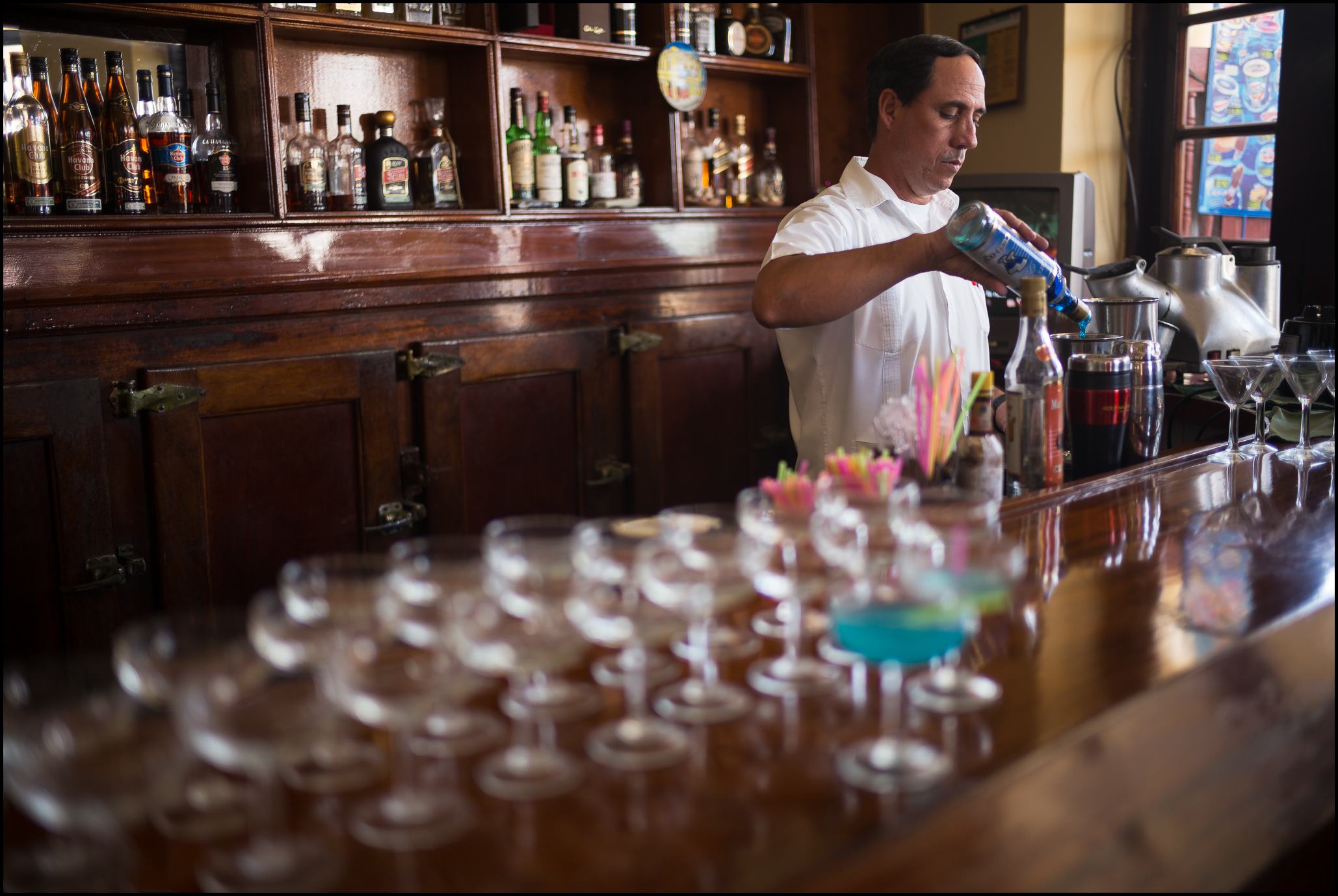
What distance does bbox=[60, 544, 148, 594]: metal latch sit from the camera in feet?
7.70

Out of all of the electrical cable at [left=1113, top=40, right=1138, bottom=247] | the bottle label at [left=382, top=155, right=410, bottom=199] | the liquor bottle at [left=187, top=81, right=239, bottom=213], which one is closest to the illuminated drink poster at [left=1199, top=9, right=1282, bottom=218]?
the electrical cable at [left=1113, top=40, right=1138, bottom=247]

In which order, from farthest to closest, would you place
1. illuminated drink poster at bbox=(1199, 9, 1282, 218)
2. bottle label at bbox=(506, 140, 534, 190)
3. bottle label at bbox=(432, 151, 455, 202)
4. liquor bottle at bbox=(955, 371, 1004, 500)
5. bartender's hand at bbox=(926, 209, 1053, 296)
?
illuminated drink poster at bbox=(1199, 9, 1282, 218), bottle label at bbox=(506, 140, 534, 190), bottle label at bbox=(432, 151, 455, 202), bartender's hand at bbox=(926, 209, 1053, 296), liquor bottle at bbox=(955, 371, 1004, 500)

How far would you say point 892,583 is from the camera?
3.32 feet

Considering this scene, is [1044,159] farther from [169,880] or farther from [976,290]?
[169,880]

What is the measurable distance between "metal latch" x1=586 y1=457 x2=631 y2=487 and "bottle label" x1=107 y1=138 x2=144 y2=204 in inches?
51.9

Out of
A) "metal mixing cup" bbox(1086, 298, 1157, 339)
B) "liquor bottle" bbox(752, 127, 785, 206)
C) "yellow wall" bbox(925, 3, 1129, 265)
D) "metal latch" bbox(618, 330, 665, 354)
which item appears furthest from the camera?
"liquor bottle" bbox(752, 127, 785, 206)

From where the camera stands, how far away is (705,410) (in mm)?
3465

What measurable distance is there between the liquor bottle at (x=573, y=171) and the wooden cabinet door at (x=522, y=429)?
382 mm

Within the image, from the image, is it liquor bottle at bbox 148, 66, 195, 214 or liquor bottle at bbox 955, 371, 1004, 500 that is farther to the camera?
liquor bottle at bbox 148, 66, 195, 214

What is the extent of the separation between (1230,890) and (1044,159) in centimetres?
285

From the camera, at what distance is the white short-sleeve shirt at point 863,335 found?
228 centimetres

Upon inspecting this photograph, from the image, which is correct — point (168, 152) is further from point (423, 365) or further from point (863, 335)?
point (863, 335)

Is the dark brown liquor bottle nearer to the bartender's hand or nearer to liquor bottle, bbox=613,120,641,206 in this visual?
liquor bottle, bbox=613,120,641,206

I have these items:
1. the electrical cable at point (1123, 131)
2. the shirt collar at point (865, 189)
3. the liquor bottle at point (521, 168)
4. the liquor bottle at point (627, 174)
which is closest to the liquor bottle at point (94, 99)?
the liquor bottle at point (521, 168)
